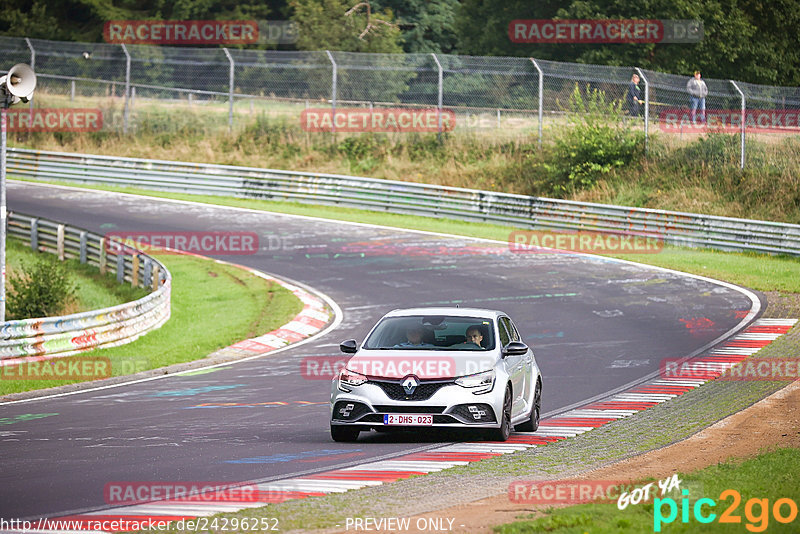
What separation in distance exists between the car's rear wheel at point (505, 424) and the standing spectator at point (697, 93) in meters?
24.5

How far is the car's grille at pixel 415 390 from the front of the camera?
38.0 ft

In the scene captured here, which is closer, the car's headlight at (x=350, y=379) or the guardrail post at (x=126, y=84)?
the car's headlight at (x=350, y=379)

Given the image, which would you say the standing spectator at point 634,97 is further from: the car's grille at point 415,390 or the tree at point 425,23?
the tree at point 425,23

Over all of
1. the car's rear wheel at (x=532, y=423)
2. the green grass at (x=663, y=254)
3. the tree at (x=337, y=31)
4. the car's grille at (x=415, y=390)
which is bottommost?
the green grass at (x=663, y=254)

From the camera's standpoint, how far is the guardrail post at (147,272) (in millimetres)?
25844

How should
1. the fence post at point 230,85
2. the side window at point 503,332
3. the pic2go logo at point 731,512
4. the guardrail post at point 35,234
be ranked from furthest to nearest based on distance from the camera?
the fence post at point 230,85 < the guardrail post at point 35,234 < the side window at point 503,332 < the pic2go logo at point 731,512

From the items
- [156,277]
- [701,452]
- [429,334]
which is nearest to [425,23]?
[156,277]

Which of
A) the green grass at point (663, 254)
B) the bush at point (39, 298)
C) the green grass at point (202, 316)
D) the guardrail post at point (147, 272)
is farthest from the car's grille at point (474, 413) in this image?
the guardrail post at point (147, 272)

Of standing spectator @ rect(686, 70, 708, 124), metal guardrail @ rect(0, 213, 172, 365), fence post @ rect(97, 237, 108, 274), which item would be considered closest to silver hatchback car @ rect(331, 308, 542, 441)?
metal guardrail @ rect(0, 213, 172, 365)

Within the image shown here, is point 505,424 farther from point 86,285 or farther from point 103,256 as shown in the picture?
point 103,256

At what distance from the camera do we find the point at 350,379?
39.0ft

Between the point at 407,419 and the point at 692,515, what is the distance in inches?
167

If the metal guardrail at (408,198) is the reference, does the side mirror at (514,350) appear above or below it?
above

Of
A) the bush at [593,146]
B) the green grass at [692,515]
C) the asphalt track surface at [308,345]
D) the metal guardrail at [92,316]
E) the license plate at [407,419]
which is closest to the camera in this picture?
the green grass at [692,515]
